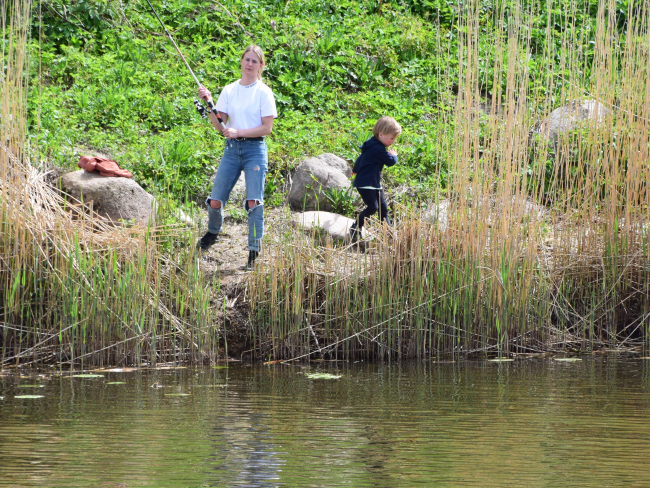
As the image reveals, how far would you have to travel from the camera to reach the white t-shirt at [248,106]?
6.16 m

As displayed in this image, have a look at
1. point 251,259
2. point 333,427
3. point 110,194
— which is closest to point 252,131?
point 251,259

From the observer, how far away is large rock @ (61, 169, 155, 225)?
686 cm

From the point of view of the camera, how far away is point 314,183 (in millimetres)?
7945

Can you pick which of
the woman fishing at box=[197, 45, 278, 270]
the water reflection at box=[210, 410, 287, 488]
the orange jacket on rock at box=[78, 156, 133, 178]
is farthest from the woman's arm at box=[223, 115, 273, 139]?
the water reflection at box=[210, 410, 287, 488]

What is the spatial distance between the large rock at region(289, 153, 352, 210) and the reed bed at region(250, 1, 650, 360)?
1960mm

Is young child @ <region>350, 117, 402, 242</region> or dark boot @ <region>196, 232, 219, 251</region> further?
young child @ <region>350, 117, 402, 242</region>

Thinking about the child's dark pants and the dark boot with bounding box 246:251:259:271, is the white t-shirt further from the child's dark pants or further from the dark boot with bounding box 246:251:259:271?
the child's dark pants

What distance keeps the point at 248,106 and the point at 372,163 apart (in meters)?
1.22

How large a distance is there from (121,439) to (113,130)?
5946 mm

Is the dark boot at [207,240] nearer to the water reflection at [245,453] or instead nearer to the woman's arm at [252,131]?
the woman's arm at [252,131]

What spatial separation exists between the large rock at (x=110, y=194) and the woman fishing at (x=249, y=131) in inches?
37.1

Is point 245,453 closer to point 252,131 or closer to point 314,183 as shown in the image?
point 252,131

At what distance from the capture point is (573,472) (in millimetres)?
3053

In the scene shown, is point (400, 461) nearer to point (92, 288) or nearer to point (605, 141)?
point (92, 288)
